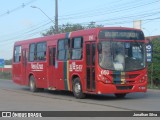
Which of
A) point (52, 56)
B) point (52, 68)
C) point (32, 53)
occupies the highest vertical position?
point (32, 53)

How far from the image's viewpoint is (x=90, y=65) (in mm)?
20609

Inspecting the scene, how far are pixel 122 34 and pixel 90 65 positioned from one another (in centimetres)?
196

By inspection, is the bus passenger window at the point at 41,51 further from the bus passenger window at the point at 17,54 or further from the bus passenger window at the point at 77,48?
the bus passenger window at the point at 77,48

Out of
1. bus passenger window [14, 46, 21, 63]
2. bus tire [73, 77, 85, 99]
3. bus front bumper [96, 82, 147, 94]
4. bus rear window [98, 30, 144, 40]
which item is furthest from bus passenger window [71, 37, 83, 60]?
bus passenger window [14, 46, 21, 63]

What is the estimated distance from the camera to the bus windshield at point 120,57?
20.1 m

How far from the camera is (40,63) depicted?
2617 centimetres

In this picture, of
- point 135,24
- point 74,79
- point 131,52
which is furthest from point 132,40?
point 135,24

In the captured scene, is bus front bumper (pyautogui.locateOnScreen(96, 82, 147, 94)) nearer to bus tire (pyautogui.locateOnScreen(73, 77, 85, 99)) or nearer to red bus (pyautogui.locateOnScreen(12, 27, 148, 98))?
red bus (pyautogui.locateOnScreen(12, 27, 148, 98))

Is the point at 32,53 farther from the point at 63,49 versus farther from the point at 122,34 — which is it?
the point at 122,34

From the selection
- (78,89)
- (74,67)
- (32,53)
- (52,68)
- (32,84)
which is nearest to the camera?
(78,89)

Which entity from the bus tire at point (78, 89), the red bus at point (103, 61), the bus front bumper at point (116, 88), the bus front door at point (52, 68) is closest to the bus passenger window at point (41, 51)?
the bus front door at point (52, 68)

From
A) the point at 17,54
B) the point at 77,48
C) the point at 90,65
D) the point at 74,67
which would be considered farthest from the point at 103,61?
the point at 17,54

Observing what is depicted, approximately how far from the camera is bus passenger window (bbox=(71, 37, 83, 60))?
21500 millimetres

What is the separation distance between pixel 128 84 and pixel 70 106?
12.0 ft
